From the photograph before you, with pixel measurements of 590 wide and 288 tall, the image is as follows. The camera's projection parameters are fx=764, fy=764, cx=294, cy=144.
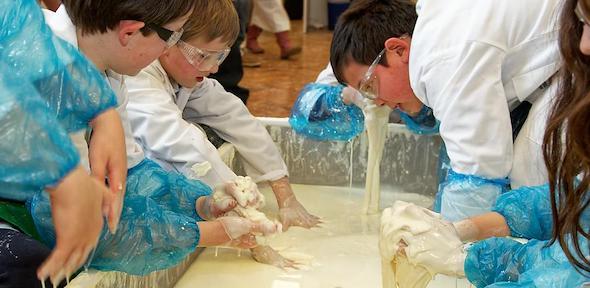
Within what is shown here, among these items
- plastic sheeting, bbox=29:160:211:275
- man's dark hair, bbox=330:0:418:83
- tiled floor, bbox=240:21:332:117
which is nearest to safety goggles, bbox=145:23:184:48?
plastic sheeting, bbox=29:160:211:275

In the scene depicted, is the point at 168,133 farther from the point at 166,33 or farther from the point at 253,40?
the point at 253,40

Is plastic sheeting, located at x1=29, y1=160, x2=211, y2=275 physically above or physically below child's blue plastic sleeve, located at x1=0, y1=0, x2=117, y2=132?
below

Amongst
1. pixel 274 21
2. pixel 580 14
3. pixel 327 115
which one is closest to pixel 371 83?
pixel 327 115

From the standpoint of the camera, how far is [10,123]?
752mm

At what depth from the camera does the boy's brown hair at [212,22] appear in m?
1.43

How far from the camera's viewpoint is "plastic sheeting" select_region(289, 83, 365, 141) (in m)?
1.91

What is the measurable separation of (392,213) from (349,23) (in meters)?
0.62

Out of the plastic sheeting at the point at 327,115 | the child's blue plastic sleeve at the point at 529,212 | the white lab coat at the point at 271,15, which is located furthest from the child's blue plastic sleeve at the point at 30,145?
the white lab coat at the point at 271,15

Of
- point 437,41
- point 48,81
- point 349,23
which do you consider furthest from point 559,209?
point 349,23

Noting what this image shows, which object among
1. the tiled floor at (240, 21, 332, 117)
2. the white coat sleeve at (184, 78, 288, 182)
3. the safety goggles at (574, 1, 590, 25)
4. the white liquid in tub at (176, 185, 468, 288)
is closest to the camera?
the safety goggles at (574, 1, 590, 25)

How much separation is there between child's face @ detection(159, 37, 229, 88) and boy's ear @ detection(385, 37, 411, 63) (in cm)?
35

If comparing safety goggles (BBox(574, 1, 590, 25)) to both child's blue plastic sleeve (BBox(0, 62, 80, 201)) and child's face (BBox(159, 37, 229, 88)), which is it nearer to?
child's blue plastic sleeve (BBox(0, 62, 80, 201))

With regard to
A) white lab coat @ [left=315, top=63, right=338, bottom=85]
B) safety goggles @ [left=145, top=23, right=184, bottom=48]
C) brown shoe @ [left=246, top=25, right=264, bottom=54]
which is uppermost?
safety goggles @ [left=145, top=23, right=184, bottom=48]

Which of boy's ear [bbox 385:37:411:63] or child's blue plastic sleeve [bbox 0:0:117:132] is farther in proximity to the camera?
boy's ear [bbox 385:37:411:63]
